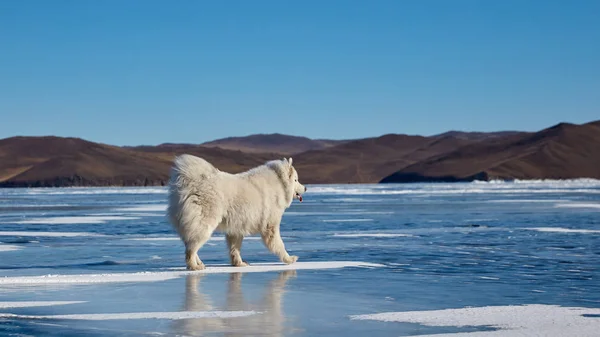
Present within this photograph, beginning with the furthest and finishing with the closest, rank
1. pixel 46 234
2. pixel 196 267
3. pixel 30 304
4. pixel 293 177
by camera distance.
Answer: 1. pixel 46 234
2. pixel 293 177
3. pixel 196 267
4. pixel 30 304

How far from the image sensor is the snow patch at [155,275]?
1088cm

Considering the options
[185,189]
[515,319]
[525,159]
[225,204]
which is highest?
[525,159]

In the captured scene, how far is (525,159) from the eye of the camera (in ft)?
460

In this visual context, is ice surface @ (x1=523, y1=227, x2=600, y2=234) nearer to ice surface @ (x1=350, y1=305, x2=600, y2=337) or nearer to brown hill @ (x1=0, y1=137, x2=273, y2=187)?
ice surface @ (x1=350, y1=305, x2=600, y2=337)

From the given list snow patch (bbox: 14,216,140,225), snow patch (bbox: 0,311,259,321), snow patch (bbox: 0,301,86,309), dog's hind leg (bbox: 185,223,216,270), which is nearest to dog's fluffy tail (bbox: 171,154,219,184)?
dog's hind leg (bbox: 185,223,216,270)

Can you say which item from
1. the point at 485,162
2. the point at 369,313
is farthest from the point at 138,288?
the point at 485,162

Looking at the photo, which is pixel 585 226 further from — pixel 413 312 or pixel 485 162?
pixel 485 162

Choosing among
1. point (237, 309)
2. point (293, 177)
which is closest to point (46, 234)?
point (293, 177)

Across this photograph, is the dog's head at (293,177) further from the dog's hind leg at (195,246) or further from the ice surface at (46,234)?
the ice surface at (46,234)

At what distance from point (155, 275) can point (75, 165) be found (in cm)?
13623

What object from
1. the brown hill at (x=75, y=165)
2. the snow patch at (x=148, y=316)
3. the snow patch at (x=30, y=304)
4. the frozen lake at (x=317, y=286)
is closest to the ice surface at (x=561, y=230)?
the frozen lake at (x=317, y=286)

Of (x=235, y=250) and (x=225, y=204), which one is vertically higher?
(x=225, y=204)

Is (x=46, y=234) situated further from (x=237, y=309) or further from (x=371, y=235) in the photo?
(x=237, y=309)

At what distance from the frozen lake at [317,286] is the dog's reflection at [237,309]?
2 cm
